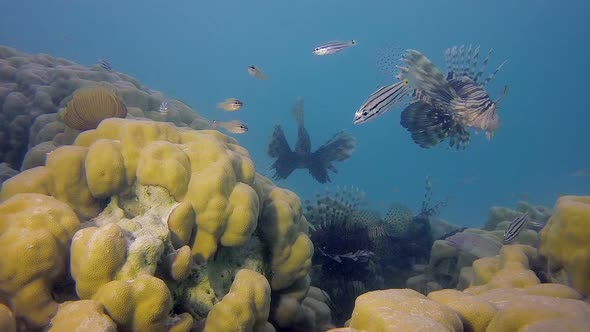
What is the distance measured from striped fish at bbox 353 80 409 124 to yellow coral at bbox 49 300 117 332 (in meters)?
3.18

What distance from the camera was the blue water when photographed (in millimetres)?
71500

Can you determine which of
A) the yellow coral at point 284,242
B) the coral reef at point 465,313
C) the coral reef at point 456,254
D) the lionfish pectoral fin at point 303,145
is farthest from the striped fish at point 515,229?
the lionfish pectoral fin at point 303,145

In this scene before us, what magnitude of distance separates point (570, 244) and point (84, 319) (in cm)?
374

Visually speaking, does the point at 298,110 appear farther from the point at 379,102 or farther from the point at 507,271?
the point at 507,271

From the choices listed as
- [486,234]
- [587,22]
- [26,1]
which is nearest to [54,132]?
[486,234]

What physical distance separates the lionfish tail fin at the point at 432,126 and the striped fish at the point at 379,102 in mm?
1283

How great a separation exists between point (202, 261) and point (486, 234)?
16.0ft

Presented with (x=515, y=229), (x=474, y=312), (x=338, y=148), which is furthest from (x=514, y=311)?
(x=338, y=148)

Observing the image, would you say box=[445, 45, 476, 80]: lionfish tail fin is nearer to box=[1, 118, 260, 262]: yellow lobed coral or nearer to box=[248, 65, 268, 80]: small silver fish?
box=[248, 65, 268, 80]: small silver fish

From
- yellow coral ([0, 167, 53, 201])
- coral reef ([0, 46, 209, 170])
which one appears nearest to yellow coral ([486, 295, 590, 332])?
yellow coral ([0, 167, 53, 201])

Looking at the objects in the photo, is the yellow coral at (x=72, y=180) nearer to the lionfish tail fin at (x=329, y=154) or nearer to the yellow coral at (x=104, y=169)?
the yellow coral at (x=104, y=169)

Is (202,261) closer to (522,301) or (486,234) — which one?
(522,301)

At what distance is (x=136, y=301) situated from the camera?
211 centimetres

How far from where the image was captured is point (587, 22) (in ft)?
238
